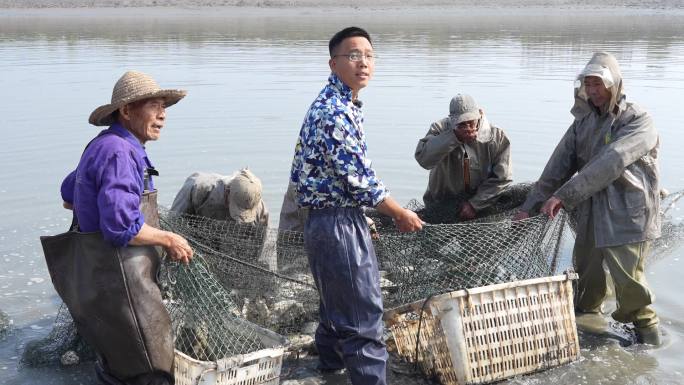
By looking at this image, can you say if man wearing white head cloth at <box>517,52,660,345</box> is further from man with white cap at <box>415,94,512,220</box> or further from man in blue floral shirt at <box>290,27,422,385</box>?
man in blue floral shirt at <box>290,27,422,385</box>

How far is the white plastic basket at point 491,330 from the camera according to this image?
441 cm

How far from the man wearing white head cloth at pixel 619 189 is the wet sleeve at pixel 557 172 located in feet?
0.81

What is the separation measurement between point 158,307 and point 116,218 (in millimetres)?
562

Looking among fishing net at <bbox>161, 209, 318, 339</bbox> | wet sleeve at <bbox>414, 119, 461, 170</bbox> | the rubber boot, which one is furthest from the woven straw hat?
the rubber boot

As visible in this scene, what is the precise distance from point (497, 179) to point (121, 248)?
331cm

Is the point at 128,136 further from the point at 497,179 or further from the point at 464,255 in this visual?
the point at 497,179

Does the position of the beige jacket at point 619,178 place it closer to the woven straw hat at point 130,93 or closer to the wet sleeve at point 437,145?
the wet sleeve at point 437,145

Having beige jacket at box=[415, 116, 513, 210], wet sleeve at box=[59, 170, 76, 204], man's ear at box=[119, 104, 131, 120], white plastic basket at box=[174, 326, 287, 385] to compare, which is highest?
man's ear at box=[119, 104, 131, 120]

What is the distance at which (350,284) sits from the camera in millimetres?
4164

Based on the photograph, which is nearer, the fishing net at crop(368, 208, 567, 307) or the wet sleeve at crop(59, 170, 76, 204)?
the wet sleeve at crop(59, 170, 76, 204)

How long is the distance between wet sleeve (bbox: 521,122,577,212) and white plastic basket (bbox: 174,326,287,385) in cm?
229

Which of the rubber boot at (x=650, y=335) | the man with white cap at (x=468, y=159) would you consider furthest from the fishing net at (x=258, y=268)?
the rubber boot at (x=650, y=335)

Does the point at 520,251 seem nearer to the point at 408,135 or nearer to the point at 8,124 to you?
the point at 408,135

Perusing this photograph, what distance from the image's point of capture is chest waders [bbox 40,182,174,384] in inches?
151
